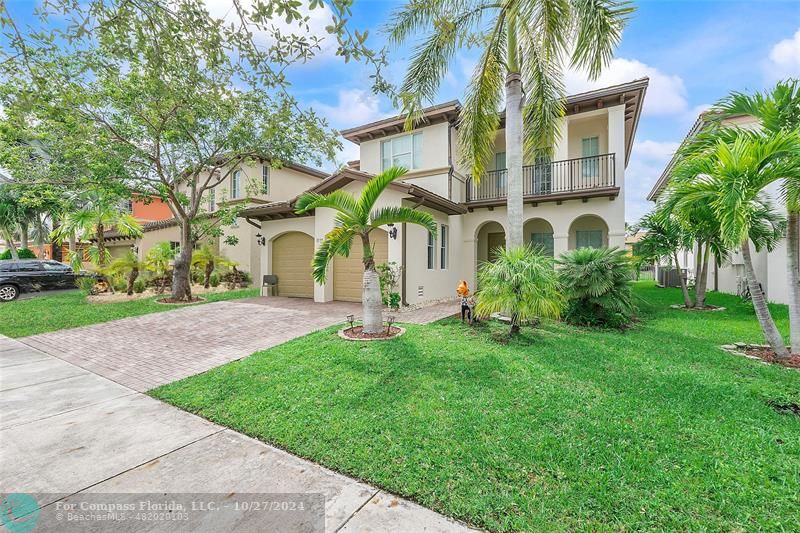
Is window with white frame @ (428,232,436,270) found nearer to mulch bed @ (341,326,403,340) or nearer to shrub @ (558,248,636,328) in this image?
shrub @ (558,248,636,328)

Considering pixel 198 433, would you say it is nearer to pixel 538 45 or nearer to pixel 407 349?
pixel 407 349

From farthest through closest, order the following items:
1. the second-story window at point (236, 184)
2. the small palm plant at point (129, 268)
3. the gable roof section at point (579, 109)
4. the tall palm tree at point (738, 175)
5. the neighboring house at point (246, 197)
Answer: the second-story window at point (236, 184) → the neighboring house at point (246, 197) → the small palm plant at point (129, 268) → the gable roof section at point (579, 109) → the tall palm tree at point (738, 175)

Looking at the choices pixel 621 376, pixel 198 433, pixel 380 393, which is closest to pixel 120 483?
pixel 198 433

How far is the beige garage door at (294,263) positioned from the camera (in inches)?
559

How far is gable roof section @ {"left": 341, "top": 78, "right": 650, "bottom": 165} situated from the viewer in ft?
38.6

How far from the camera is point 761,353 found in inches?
240

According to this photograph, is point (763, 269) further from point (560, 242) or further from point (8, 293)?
point (8, 293)

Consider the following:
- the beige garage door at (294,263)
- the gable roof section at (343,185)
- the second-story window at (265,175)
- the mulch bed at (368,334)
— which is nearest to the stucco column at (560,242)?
the gable roof section at (343,185)

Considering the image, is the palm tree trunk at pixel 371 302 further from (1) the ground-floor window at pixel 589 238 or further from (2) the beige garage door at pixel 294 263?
(1) the ground-floor window at pixel 589 238

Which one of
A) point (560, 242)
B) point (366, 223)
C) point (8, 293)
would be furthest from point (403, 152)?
point (8, 293)

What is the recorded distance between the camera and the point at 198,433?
3.77 metres

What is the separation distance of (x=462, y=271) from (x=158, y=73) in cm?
1243

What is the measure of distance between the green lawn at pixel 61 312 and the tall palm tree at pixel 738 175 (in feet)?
46.8

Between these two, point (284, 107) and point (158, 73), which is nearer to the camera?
point (158, 73)
